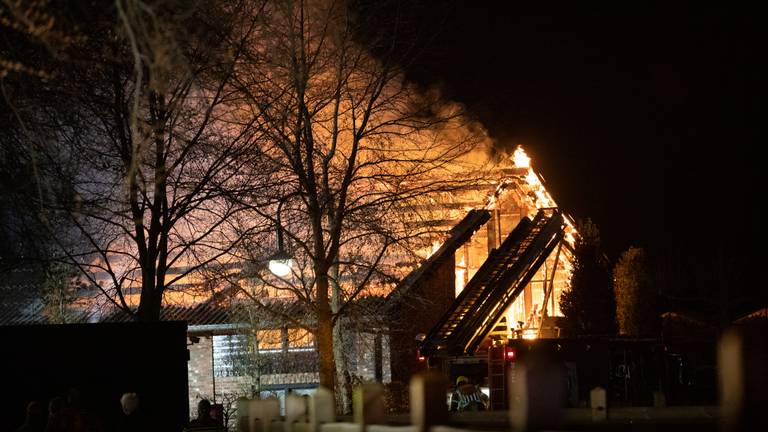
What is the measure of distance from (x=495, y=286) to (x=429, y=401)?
22.5m

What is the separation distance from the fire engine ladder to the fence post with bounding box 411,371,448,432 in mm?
19025

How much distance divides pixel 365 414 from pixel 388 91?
11.6 metres

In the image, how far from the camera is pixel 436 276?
31.2 metres

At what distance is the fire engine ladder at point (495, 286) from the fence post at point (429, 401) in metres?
19.0

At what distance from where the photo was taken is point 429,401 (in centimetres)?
863

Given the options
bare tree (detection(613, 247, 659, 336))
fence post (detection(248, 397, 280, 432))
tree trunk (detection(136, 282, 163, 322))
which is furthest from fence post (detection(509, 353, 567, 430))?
bare tree (detection(613, 247, 659, 336))

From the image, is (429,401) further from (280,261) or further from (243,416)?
(280,261)

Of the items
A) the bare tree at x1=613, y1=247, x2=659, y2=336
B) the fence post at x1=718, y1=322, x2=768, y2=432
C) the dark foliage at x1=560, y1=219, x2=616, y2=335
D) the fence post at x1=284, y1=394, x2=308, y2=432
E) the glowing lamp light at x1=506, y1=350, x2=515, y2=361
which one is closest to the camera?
the fence post at x1=718, y1=322, x2=768, y2=432

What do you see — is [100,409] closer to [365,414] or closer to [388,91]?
[365,414]

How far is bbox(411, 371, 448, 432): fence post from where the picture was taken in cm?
861

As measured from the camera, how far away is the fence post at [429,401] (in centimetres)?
861

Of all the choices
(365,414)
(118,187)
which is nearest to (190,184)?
(118,187)

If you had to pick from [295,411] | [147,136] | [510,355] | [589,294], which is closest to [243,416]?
[295,411]

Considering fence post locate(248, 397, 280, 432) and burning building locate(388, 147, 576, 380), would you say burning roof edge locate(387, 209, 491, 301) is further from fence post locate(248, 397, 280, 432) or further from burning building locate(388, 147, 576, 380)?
fence post locate(248, 397, 280, 432)
